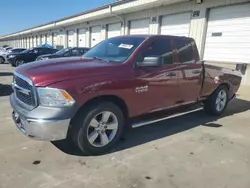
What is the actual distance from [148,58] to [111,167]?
182 cm

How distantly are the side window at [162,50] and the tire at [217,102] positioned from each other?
1.89 meters

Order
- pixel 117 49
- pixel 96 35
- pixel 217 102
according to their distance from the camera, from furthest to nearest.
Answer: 1. pixel 96 35
2. pixel 217 102
3. pixel 117 49

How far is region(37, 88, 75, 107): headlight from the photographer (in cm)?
319

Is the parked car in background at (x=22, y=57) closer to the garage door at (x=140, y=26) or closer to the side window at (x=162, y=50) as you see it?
the garage door at (x=140, y=26)

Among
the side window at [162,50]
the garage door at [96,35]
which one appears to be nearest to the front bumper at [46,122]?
the side window at [162,50]

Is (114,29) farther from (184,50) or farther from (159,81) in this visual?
(159,81)

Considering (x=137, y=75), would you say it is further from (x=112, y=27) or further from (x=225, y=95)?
(x=112, y=27)

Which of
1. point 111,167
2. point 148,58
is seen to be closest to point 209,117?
point 148,58

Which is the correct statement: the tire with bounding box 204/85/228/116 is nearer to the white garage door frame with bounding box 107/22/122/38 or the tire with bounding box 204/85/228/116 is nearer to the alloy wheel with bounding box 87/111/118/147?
the alloy wheel with bounding box 87/111/118/147

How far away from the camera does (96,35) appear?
2327cm

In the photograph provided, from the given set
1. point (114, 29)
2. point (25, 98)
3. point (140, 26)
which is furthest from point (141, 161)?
point (114, 29)

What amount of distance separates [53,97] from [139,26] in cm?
1510

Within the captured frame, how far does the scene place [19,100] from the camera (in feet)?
12.1

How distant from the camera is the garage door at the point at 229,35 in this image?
35.4 ft
